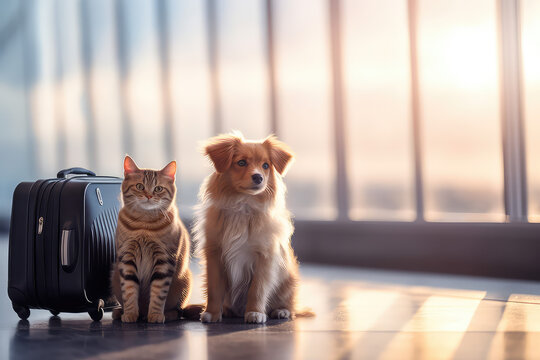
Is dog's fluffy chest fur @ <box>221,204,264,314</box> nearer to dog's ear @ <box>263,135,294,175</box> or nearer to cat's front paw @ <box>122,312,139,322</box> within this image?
dog's ear @ <box>263,135,294,175</box>

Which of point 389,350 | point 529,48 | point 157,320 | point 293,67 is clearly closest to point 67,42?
point 293,67

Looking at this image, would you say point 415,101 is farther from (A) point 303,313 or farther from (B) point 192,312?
(B) point 192,312

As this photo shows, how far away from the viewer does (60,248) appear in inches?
103

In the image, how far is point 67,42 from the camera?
8688 mm

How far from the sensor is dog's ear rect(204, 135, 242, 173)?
8.71ft

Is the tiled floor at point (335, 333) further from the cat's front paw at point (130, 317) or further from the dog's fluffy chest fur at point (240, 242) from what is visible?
the dog's fluffy chest fur at point (240, 242)

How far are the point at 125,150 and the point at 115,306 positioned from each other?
512 centimetres

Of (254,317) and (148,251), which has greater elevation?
(148,251)

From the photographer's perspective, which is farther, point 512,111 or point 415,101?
point 415,101

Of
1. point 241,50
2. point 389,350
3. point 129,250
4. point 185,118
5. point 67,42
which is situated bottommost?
point 389,350

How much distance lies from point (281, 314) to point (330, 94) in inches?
120

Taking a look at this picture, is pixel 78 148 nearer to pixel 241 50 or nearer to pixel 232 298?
pixel 241 50

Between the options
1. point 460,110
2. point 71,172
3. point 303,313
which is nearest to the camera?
point 303,313

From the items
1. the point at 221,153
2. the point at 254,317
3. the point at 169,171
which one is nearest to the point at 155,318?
the point at 254,317
